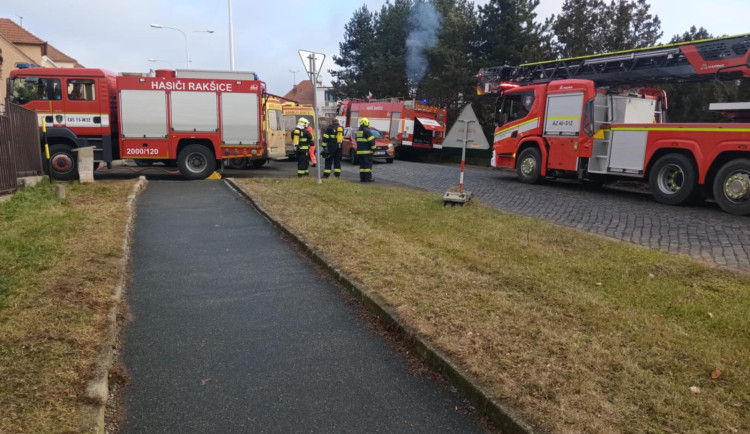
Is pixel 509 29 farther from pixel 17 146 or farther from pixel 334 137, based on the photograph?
pixel 17 146

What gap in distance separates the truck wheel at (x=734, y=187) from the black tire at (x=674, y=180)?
21.6 inches

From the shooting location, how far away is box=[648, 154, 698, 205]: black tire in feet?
35.5

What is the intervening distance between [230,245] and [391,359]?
14.0 ft

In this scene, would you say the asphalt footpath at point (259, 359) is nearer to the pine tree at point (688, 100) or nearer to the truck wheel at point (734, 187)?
the truck wheel at point (734, 187)

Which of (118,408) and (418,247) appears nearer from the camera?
(118,408)

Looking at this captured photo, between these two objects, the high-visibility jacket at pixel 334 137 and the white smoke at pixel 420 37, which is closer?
the high-visibility jacket at pixel 334 137

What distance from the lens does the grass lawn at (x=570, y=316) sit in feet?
10.0

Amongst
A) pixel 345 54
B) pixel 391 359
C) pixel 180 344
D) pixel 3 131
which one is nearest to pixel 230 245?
pixel 180 344

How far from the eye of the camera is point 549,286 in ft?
17.1

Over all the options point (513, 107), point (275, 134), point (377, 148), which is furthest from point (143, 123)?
point (377, 148)

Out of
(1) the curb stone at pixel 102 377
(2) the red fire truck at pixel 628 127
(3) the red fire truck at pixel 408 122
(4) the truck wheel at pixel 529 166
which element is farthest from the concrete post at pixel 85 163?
(3) the red fire truck at pixel 408 122

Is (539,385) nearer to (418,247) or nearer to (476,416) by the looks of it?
(476,416)

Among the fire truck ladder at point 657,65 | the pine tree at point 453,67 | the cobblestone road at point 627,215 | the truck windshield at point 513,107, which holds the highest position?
the pine tree at point 453,67

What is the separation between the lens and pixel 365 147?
14805 mm
